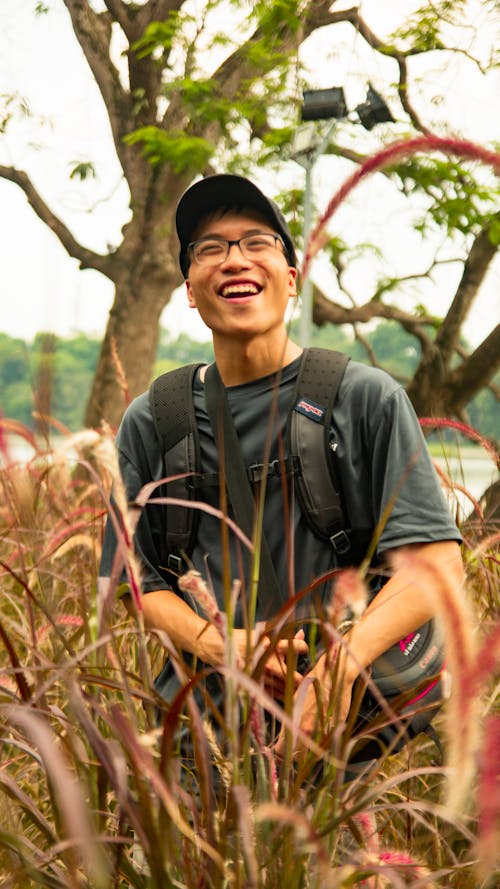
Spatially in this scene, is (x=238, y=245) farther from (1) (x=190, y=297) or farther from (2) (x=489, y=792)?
(2) (x=489, y=792)

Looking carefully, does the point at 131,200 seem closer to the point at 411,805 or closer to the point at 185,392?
the point at 185,392

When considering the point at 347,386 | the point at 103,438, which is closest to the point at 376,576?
the point at 347,386

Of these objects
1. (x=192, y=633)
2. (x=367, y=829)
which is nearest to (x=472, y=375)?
(x=192, y=633)

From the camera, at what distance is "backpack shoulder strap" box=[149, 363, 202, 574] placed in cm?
206

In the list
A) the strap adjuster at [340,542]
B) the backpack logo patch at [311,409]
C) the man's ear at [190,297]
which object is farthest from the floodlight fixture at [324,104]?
the strap adjuster at [340,542]

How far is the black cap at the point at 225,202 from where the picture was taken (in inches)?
84.8

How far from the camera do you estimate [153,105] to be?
10.3 meters

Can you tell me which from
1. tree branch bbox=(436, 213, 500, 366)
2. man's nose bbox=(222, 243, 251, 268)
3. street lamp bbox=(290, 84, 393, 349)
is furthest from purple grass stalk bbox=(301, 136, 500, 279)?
tree branch bbox=(436, 213, 500, 366)

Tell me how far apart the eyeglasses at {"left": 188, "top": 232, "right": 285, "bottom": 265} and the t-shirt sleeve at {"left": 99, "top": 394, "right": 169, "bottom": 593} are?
1.11ft

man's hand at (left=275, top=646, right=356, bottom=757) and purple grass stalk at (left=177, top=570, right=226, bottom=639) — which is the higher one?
purple grass stalk at (left=177, top=570, right=226, bottom=639)

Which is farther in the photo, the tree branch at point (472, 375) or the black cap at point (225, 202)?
the tree branch at point (472, 375)

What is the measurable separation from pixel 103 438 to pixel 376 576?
3.97ft

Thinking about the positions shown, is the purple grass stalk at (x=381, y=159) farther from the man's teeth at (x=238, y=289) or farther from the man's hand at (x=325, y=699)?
the man's teeth at (x=238, y=289)

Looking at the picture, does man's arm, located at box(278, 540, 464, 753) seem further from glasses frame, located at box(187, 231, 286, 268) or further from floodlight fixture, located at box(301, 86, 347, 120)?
floodlight fixture, located at box(301, 86, 347, 120)
